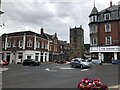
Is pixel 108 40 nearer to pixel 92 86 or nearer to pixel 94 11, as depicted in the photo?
pixel 94 11

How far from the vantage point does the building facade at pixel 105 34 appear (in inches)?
1631

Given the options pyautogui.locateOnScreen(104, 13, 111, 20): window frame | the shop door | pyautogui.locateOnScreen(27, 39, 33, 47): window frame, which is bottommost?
the shop door

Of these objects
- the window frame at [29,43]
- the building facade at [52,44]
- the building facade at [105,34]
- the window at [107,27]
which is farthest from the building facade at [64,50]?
the window at [107,27]

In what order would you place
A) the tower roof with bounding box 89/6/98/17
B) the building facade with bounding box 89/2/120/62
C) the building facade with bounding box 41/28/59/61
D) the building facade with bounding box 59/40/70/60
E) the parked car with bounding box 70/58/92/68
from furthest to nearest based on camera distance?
1. the building facade with bounding box 59/40/70/60
2. the building facade with bounding box 41/28/59/61
3. the tower roof with bounding box 89/6/98/17
4. the building facade with bounding box 89/2/120/62
5. the parked car with bounding box 70/58/92/68

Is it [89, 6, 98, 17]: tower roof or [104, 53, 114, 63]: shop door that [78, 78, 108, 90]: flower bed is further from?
[89, 6, 98, 17]: tower roof

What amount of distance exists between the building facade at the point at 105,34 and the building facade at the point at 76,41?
34.1 metres

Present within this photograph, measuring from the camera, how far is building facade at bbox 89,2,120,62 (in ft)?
136

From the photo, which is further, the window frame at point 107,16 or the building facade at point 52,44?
the building facade at point 52,44

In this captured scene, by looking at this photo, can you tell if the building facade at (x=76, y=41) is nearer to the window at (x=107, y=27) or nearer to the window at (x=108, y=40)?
the window at (x=107, y=27)

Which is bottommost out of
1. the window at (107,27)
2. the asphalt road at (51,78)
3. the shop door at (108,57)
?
the asphalt road at (51,78)

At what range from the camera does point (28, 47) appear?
50.0 metres

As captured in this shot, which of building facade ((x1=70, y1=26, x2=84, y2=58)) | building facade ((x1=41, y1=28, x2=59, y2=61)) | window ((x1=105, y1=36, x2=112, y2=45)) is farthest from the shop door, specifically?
building facade ((x1=70, y1=26, x2=84, y2=58))

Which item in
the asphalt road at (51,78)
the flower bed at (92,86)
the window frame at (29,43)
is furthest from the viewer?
the window frame at (29,43)

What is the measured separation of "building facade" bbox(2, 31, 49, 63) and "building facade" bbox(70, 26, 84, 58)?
27313 millimetres
